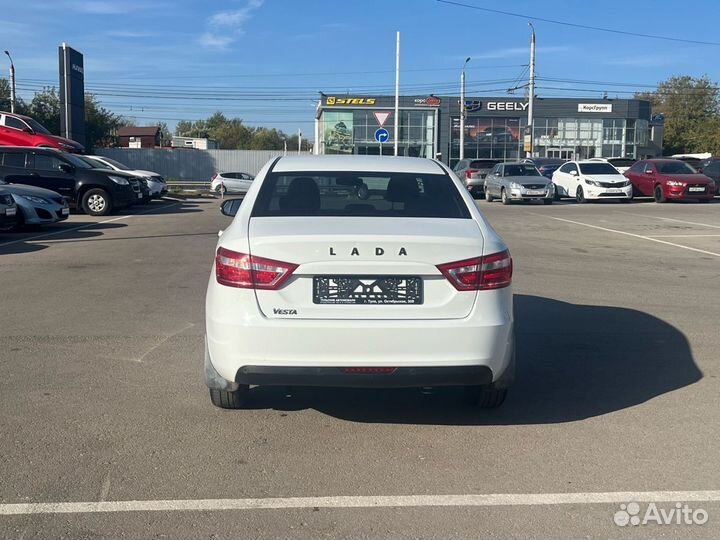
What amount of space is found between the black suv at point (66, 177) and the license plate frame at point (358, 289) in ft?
61.1

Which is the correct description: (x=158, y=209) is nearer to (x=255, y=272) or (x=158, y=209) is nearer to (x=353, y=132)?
(x=255, y=272)

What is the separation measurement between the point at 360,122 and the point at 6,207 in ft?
169

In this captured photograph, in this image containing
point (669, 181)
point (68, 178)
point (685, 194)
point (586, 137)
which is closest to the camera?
point (68, 178)

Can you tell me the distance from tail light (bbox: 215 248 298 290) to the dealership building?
60302 millimetres

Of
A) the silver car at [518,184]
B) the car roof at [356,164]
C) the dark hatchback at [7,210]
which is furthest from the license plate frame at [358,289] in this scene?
the silver car at [518,184]

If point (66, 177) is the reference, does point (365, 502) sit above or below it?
below

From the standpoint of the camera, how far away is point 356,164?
5.62 metres

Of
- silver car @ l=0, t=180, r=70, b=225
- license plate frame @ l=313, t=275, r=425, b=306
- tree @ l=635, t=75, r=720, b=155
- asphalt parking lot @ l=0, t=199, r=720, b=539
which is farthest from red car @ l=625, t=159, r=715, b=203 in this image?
tree @ l=635, t=75, r=720, b=155

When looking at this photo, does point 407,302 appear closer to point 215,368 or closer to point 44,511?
point 215,368

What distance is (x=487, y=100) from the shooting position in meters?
65.8

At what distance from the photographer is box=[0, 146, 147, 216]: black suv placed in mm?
20797

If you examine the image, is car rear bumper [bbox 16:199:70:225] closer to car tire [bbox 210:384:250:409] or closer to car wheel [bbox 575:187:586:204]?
car tire [bbox 210:384:250:409]

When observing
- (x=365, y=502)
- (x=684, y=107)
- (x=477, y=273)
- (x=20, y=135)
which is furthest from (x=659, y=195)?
(x=684, y=107)
